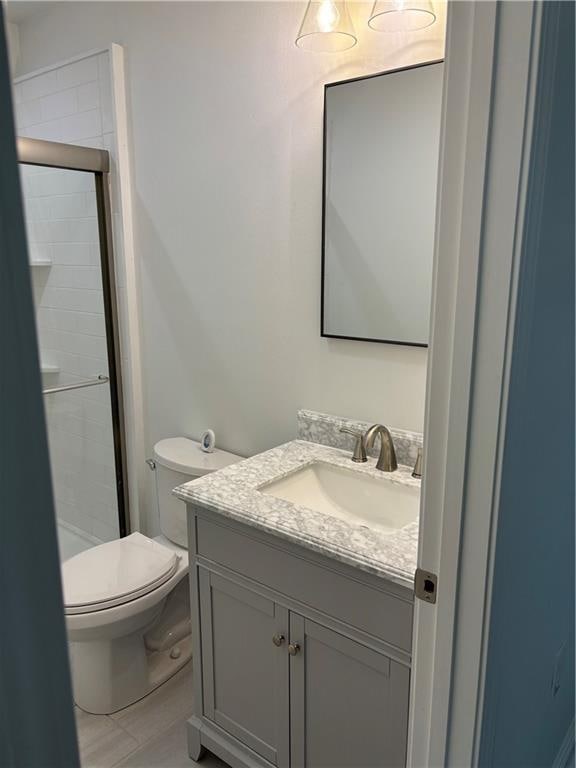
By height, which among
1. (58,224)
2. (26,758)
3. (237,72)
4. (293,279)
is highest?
(237,72)

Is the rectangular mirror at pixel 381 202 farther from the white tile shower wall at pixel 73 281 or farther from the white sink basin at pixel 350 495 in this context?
the white tile shower wall at pixel 73 281

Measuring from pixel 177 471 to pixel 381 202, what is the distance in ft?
3.78

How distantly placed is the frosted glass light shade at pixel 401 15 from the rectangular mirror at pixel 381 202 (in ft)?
0.32

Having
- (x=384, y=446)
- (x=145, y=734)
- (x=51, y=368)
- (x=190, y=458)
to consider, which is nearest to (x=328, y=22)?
(x=384, y=446)

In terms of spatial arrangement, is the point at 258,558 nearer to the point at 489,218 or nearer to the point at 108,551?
the point at 108,551

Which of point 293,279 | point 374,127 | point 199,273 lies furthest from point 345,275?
point 199,273

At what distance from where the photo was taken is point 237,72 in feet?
6.43

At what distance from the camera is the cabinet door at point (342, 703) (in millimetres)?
1334

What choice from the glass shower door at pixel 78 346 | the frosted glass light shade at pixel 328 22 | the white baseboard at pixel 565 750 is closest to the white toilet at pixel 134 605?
the glass shower door at pixel 78 346

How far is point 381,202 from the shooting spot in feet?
5.62

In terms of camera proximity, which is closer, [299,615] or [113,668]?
[299,615]

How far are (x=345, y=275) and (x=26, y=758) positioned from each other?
1.59 m

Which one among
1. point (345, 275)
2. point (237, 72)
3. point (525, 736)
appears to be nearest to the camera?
point (525, 736)

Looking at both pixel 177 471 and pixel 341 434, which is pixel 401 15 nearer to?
pixel 341 434
